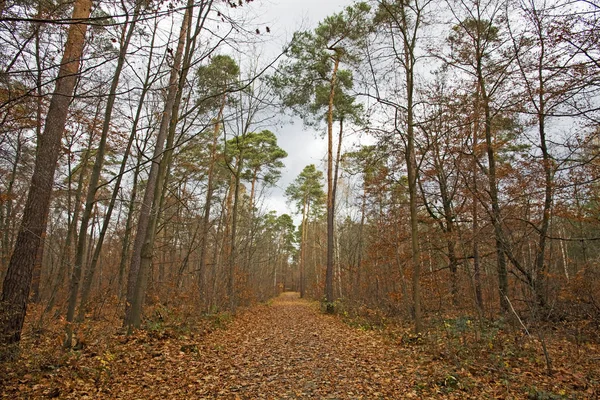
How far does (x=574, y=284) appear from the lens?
8.16 meters

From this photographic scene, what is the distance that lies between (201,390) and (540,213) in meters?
10.1

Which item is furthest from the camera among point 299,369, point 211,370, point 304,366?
point 304,366

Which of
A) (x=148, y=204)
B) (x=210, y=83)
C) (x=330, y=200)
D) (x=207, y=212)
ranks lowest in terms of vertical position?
(x=148, y=204)

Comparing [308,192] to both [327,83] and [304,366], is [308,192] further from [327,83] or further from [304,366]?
[304,366]

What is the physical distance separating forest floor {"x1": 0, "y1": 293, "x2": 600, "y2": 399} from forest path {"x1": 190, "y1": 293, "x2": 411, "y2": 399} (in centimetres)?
2

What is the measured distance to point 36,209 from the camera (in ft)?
19.0

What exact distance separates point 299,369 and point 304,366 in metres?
0.20

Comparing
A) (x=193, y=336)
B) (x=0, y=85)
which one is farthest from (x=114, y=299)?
(x=0, y=85)

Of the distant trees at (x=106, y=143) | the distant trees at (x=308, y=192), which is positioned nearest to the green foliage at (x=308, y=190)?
the distant trees at (x=308, y=192)

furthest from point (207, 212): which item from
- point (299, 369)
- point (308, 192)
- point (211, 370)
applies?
point (308, 192)

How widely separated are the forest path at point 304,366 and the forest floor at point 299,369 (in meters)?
0.02

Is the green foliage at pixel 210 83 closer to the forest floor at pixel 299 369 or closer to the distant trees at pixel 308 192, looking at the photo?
the forest floor at pixel 299 369

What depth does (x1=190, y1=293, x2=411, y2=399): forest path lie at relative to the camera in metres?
4.49

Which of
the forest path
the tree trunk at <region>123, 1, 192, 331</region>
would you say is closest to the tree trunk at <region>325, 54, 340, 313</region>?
the forest path
